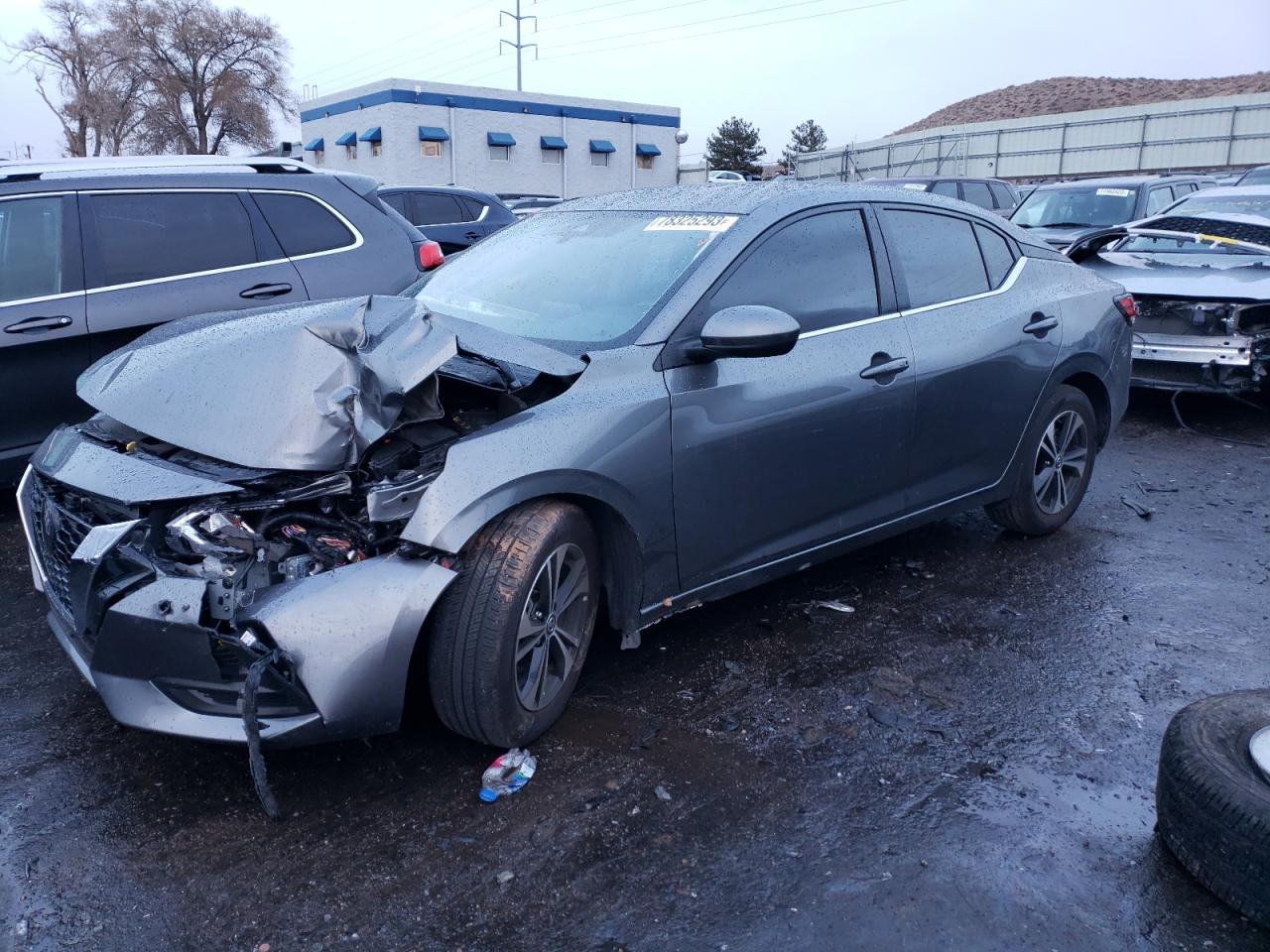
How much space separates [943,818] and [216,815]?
209 centimetres

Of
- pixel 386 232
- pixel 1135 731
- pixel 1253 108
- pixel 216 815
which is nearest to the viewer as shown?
pixel 216 815

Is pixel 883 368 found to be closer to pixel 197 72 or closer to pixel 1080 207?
pixel 1080 207

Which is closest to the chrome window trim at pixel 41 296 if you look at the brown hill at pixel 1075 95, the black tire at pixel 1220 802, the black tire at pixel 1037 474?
the black tire at pixel 1037 474

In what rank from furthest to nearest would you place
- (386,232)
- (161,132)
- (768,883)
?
(161,132) < (386,232) < (768,883)

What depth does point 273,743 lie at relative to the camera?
110 inches

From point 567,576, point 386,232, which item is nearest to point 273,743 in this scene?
point 567,576

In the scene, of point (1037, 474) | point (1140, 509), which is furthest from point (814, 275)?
point (1140, 509)

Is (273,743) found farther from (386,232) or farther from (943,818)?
(386,232)

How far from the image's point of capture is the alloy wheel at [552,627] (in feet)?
10.4

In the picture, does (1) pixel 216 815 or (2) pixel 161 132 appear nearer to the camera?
(1) pixel 216 815

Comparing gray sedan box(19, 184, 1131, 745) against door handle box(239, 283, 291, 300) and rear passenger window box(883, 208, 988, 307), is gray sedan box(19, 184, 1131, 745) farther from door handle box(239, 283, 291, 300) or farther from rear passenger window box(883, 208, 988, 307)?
door handle box(239, 283, 291, 300)

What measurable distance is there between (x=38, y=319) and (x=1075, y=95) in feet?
277

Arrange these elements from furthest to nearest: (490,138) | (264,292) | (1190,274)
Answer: (490,138), (1190,274), (264,292)

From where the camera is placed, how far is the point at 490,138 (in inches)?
1598
